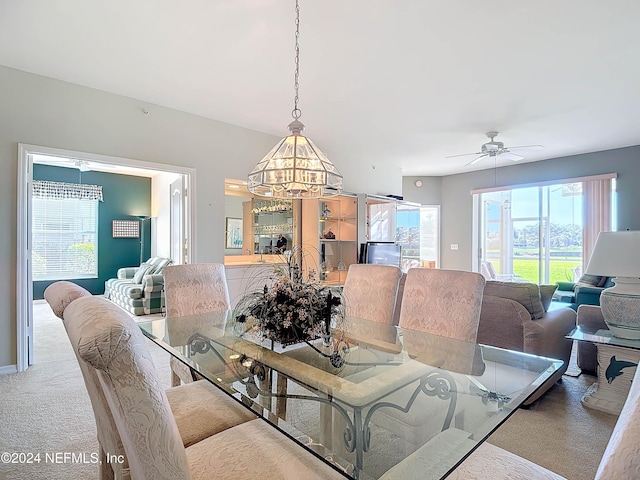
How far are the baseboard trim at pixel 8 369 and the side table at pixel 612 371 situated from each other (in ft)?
15.7

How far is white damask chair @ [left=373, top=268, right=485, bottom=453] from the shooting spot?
1414 mm

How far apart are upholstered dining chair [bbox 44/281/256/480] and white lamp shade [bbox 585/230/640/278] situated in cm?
273

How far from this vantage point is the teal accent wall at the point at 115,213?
7.44 meters

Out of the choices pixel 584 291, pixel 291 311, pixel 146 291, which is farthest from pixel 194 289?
pixel 584 291

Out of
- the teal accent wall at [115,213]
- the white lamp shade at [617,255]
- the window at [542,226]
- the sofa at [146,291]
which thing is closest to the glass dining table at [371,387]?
→ the white lamp shade at [617,255]

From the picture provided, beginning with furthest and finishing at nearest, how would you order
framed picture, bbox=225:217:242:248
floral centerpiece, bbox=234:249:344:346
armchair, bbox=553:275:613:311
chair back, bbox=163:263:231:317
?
framed picture, bbox=225:217:242:248
armchair, bbox=553:275:613:311
chair back, bbox=163:263:231:317
floral centerpiece, bbox=234:249:344:346

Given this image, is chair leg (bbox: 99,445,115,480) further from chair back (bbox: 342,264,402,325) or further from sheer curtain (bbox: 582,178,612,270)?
sheer curtain (bbox: 582,178,612,270)

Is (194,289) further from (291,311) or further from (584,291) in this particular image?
(584,291)

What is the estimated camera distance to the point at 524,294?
266 cm

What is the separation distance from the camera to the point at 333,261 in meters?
5.65

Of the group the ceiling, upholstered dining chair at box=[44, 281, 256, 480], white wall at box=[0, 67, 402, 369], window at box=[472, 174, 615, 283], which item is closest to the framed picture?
white wall at box=[0, 67, 402, 369]

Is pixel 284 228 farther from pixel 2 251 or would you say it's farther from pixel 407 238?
pixel 2 251

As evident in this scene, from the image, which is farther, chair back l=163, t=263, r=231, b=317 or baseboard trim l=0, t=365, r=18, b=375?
baseboard trim l=0, t=365, r=18, b=375

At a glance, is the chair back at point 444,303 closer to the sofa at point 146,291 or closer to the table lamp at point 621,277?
the table lamp at point 621,277
